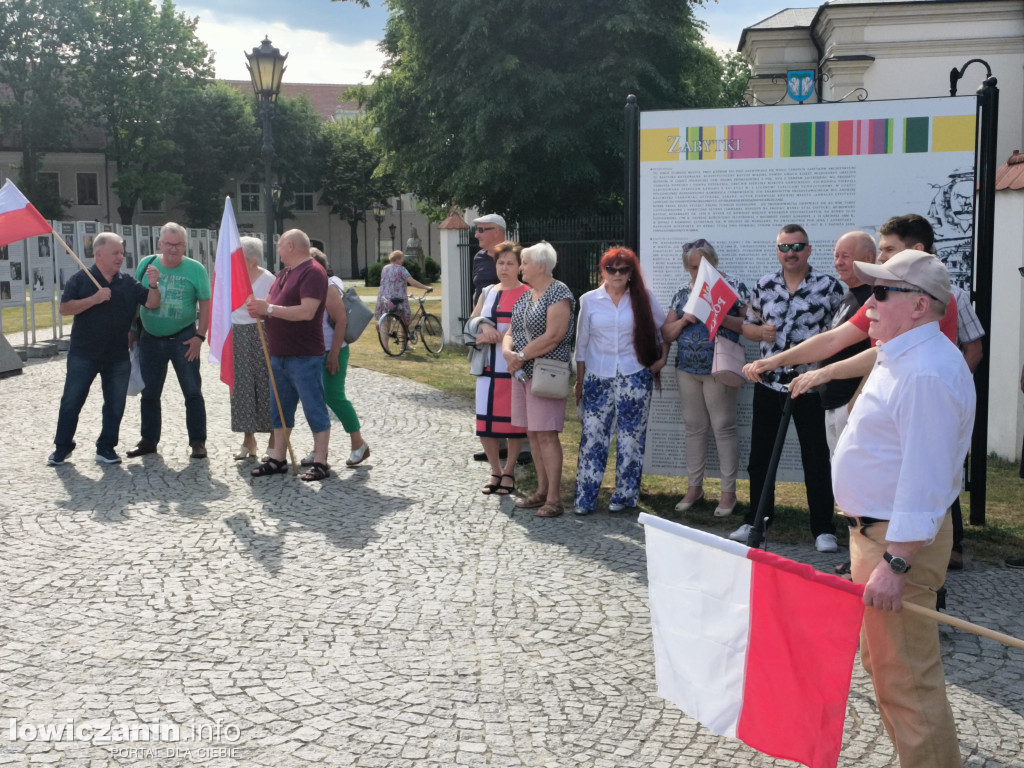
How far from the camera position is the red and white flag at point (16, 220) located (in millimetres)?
9344

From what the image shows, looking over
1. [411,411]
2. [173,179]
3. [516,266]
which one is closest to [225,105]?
[173,179]

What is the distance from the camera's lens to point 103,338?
30.4ft

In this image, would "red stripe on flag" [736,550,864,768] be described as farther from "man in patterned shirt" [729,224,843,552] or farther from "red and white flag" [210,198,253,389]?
"red and white flag" [210,198,253,389]

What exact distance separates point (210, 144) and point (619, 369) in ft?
209

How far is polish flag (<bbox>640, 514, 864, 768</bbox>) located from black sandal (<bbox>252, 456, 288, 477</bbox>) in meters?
5.96

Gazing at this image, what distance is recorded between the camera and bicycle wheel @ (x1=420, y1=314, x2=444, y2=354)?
20.6 metres

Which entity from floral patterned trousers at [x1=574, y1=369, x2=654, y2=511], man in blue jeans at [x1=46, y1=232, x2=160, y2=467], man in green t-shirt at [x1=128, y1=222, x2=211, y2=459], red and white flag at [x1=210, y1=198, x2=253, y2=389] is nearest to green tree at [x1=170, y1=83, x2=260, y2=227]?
man in green t-shirt at [x1=128, y1=222, x2=211, y2=459]

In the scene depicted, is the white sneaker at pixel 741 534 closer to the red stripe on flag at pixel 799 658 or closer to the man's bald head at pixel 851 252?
the man's bald head at pixel 851 252

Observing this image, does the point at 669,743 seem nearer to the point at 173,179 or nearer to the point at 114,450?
the point at 114,450

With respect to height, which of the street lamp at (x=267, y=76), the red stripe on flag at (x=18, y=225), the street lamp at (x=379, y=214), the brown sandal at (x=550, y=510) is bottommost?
the brown sandal at (x=550, y=510)

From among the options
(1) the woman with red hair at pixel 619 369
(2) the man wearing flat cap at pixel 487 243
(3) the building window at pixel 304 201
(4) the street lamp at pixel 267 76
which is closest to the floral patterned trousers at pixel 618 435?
(1) the woman with red hair at pixel 619 369

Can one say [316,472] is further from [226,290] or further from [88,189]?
[88,189]

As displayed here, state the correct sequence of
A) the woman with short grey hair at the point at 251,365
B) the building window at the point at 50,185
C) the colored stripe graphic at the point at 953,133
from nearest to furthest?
the colored stripe graphic at the point at 953,133 → the woman with short grey hair at the point at 251,365 → the building window at the point at 50,185

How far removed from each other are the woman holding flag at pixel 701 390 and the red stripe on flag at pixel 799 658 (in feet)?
14.0
